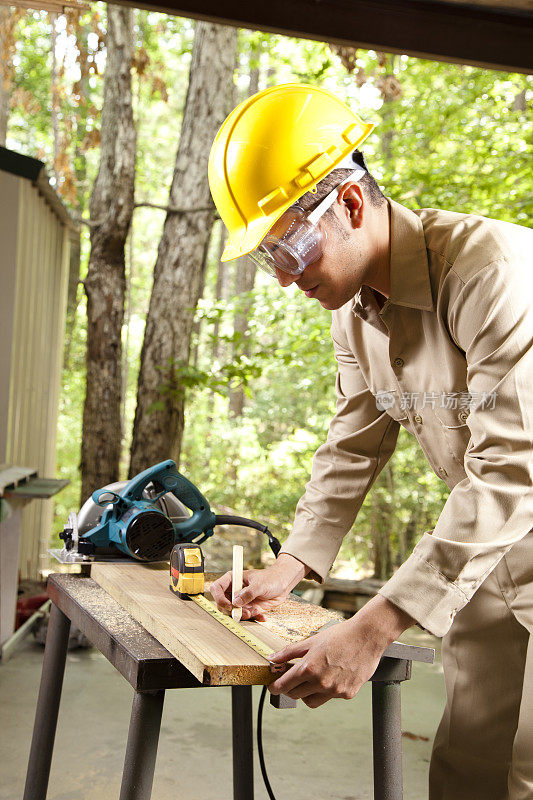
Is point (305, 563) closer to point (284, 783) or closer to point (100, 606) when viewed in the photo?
point (100, 606)

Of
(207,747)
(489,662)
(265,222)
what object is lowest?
(207,747)

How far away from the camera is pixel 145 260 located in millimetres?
18625

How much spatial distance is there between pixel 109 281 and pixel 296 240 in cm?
505

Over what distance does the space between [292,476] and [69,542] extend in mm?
7283

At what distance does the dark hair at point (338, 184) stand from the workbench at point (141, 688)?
966mm

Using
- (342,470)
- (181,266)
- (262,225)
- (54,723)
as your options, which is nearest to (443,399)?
(342,470)

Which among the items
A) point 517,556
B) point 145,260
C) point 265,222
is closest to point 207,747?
point 517,556

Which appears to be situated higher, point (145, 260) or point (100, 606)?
point (145, 260)

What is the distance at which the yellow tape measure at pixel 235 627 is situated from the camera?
159cm

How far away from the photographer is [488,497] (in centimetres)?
141

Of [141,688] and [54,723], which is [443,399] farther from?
[54,723]

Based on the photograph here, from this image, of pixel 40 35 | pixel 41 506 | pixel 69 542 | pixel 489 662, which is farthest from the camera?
pixel 40 35

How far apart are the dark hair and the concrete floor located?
249cm

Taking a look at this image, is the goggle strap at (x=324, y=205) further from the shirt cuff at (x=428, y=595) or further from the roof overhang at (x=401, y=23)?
the roof overhang at (x=401, y=23)
